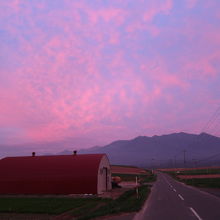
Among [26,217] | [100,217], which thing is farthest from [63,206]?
[100,217]

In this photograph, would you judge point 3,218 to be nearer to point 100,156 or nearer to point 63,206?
point 63,206

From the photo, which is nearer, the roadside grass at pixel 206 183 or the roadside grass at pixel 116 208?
the roadside grass at pixel 116 208

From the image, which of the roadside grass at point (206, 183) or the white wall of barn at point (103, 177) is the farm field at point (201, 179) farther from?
the white wall of barn at point (103, 177)

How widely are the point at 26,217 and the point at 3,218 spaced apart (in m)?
1.45

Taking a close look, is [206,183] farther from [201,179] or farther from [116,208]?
[116,208]

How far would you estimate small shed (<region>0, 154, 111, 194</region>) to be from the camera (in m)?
38.4

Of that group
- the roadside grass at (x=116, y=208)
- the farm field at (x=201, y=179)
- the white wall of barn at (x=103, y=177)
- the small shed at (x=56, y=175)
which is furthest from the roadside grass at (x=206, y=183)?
the roadside grass at (x=116, y=208)

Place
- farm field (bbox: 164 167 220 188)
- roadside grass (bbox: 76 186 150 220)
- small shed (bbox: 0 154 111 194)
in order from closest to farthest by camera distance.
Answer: roadside grass (bbox: 76 186 150 220) → small shed (bbox: 0 154 111 194) → farm field (bbox: 164 167 220 188)

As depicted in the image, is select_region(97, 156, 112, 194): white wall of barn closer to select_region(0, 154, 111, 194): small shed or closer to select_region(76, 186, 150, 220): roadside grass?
select_region(0, 154, 111, 194): small shed

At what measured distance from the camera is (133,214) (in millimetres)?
18375

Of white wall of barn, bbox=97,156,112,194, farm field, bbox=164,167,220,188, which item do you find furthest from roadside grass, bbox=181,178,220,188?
white wall of barn, bbox=97,156,112,194

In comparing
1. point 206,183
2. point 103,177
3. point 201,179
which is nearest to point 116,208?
point 103,177

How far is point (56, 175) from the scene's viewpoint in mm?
39938

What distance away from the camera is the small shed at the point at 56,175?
38.4 m
